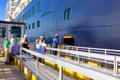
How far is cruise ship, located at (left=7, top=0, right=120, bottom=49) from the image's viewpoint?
10016 millimetres

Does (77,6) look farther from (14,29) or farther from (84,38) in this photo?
(14,29)

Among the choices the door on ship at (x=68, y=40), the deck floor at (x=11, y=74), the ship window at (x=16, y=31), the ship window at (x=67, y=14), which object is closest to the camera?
the deck floor at (x=11, y=74)

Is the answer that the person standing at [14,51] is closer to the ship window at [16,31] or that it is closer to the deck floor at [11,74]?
the deck floor at [11,74]

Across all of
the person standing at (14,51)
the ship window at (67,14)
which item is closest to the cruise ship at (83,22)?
the ship window at (67,14)

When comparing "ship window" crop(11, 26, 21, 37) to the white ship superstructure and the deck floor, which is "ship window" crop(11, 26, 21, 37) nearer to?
the white ship superstructure

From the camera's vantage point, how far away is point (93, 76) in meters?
3.18

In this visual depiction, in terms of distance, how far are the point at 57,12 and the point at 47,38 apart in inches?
147

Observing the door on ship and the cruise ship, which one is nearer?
the cruise ship

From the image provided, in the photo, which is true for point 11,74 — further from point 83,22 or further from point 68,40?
point 68,40

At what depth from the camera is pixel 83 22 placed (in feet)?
43.7

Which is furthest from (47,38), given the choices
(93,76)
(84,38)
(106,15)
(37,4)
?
(93,76)

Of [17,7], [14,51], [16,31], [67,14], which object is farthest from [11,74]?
[17,7]

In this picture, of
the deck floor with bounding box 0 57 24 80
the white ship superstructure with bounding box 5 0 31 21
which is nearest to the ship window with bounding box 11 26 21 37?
the white ship superstructure with bounding box 5 0 31 21

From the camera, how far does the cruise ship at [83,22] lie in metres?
10.0
